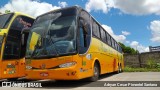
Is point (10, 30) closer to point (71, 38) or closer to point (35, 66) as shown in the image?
point (35, 66)

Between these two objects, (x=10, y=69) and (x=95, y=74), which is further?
(x=10, y=69)

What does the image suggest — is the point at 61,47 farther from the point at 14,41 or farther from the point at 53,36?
the point at 14,41

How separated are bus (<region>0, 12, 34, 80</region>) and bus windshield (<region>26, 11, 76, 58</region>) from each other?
1.39 metres

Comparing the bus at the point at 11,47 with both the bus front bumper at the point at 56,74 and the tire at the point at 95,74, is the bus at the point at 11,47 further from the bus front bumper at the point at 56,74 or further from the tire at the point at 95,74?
the tire at the point at 95,74

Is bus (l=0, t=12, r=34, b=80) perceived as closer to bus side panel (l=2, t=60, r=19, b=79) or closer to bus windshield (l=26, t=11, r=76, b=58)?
bus side panel (l=2, t=60, r=19, b=79)

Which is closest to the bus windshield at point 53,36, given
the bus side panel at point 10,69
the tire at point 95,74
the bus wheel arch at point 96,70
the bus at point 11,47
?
the bus at point 11,47

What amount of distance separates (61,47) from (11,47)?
3811 mm

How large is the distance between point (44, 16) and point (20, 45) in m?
2.71

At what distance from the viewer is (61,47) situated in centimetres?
942

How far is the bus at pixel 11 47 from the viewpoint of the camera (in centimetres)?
1168

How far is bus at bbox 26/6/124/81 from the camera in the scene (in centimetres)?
932

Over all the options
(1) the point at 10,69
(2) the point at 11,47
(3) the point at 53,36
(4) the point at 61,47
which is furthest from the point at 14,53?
(4) the point at 61,47

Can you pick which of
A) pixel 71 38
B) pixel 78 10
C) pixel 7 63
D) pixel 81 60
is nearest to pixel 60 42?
pixel 71 38

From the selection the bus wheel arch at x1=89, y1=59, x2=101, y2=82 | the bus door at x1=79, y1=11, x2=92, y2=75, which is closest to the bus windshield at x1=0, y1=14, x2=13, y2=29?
the bus door at x1=79, y1=11, x2=92, y2=75
